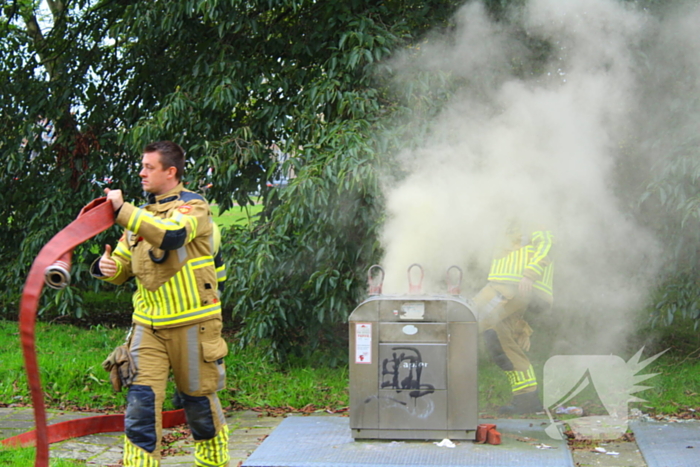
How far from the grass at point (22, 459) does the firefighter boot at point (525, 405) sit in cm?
289

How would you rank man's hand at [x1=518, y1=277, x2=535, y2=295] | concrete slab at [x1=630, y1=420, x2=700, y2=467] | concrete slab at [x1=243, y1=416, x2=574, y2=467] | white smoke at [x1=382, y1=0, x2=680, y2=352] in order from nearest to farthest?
concrete slab at [x1=243, y1=416, x2=574, y2=467] → concrete slab at [x1=630, y1=420, x2=700, y2=467] → man's hand at [x1=518, y1=277, x2=535, y2=295] → white smoke at [x1=382, y1=0, x2=680, y2=352]

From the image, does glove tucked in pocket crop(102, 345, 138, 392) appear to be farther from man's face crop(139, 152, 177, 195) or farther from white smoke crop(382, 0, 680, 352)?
white smoke crop(382, 0, 680, 352)

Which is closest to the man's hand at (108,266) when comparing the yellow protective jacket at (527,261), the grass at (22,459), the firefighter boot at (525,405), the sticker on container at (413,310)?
the grass at (22,459)

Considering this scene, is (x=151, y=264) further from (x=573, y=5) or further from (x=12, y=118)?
(x=12, y=118)

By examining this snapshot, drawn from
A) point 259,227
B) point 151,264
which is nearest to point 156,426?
point 151,264

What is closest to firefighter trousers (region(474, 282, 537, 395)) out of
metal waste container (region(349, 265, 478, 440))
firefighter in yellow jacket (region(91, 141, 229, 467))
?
metal waste container (region(349, 265, 478, 440))

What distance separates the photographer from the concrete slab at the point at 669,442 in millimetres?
4336

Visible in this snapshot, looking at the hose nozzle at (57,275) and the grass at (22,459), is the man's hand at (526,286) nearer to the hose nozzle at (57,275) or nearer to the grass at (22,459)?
the grass at (22,459)

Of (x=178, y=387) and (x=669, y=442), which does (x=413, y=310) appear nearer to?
(x=178, y=387)

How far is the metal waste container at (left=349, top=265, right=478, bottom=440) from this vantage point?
14.9 ft

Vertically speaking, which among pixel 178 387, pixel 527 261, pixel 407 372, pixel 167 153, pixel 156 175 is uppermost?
pixel 167 153

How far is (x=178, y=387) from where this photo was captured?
3631 millimetres

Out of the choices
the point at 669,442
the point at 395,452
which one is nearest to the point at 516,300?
the point at 669,442

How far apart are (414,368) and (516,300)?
4.09ft
